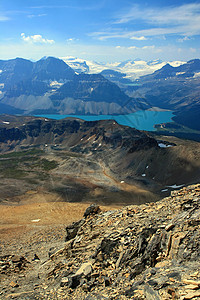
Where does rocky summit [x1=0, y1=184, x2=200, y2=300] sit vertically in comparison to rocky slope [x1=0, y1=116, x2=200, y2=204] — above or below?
above

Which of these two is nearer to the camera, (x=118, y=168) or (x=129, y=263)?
(x=129, y=263)

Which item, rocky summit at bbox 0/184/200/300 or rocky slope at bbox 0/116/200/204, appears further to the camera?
rocky slope at bbox 0/116/200/204

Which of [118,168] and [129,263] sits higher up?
[129,263]

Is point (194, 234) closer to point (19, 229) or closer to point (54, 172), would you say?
point (19, 229)

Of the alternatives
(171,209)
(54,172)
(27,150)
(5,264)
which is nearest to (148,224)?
(171,209)

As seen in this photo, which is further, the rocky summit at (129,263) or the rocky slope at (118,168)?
the rocky slope at (118,168)

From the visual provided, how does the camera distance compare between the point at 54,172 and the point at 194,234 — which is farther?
the point at 54,172

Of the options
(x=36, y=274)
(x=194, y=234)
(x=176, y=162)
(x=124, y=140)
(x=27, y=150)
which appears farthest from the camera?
(x=27, y=150)

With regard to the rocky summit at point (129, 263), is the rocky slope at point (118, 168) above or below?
below
